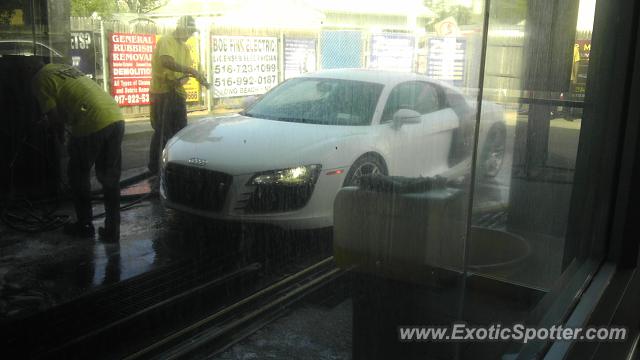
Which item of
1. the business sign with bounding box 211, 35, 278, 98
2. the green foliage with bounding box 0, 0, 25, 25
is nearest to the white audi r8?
the business sign with bounding box 211, 35, 278, 98

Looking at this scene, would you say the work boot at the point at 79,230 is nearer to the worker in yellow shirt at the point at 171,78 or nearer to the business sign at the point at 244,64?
the worker in yellow shirt at the point at 171,78

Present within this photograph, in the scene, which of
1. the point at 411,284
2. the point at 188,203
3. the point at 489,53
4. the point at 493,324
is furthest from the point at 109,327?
the point at 489,53

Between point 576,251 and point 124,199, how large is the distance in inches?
144

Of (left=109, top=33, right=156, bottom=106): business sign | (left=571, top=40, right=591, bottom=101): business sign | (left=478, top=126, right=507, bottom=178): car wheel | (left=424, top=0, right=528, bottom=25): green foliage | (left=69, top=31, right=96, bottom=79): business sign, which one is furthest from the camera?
(left=69, top=31, right=96, bottom=79): business sign

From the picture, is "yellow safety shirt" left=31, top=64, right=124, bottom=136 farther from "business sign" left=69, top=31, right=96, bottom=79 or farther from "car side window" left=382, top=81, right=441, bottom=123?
"car side window" left=382, top=81, right=441, bottom=123

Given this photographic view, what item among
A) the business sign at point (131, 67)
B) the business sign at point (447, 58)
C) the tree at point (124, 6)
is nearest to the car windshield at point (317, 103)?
the business sign at point (131, 67)

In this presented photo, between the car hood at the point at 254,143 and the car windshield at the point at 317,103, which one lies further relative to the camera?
the car hood at the point at 254,143

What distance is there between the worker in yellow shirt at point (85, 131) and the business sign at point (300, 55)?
1470 mm

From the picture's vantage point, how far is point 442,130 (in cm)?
215

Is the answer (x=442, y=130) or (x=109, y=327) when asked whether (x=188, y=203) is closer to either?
(x=109, y=327)

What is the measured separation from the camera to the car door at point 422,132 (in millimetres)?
2010

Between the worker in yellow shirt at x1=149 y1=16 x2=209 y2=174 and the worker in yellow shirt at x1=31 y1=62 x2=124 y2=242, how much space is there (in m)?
0.32

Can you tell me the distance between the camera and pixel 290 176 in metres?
3.47

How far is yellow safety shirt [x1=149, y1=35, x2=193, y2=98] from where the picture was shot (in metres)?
3.23
